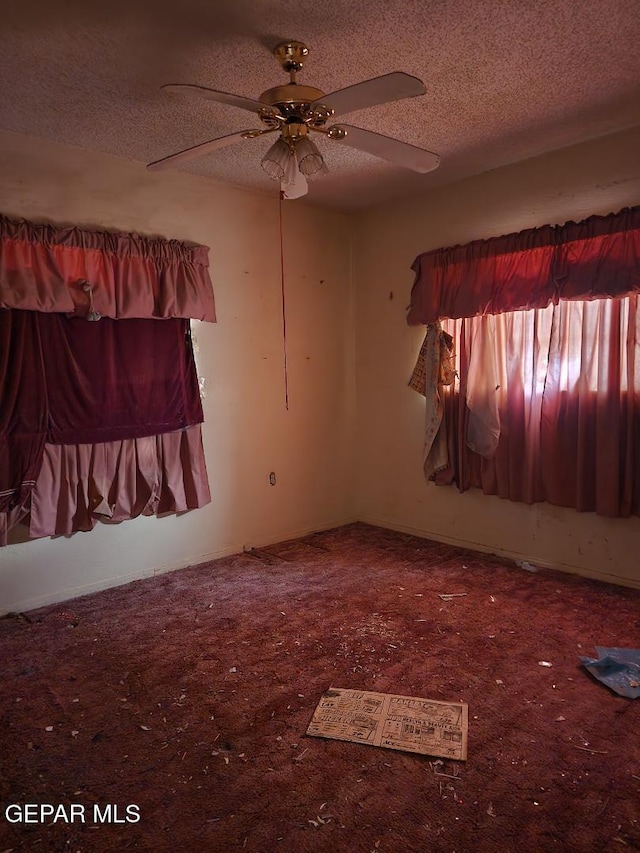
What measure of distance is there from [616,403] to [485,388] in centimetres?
79

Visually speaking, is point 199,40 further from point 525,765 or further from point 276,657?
point 525,765

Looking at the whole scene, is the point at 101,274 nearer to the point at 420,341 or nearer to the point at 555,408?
the point at 420,341

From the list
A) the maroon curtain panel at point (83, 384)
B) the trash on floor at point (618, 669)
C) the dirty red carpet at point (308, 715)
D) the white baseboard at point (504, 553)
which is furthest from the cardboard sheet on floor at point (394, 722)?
the maroon curtain panel at point (83, 384)

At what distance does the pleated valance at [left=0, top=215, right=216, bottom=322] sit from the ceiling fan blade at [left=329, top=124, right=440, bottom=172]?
150cm

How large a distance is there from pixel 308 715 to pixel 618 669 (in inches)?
50.1

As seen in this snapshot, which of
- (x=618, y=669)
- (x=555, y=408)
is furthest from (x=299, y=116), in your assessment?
(x=618, y=669)

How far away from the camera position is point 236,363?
3.96 m

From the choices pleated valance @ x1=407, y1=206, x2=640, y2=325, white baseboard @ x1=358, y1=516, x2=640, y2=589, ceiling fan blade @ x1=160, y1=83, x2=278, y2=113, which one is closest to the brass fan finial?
ceiling fan blade @ x1=160, y1=83, x2=278, y2=113

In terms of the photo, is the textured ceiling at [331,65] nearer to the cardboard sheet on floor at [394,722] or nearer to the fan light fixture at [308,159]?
the fan light fixture at [308,159]

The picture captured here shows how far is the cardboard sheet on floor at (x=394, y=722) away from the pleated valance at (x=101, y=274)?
2283 mm

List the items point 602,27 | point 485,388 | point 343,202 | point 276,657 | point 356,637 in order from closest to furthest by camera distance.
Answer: point 602,27
point 276,657
point 356,637
point 485,388
point 343,202

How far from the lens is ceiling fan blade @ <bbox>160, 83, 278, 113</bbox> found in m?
1.84

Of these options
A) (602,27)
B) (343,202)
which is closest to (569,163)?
(602,27)

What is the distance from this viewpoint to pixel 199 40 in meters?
2.16
